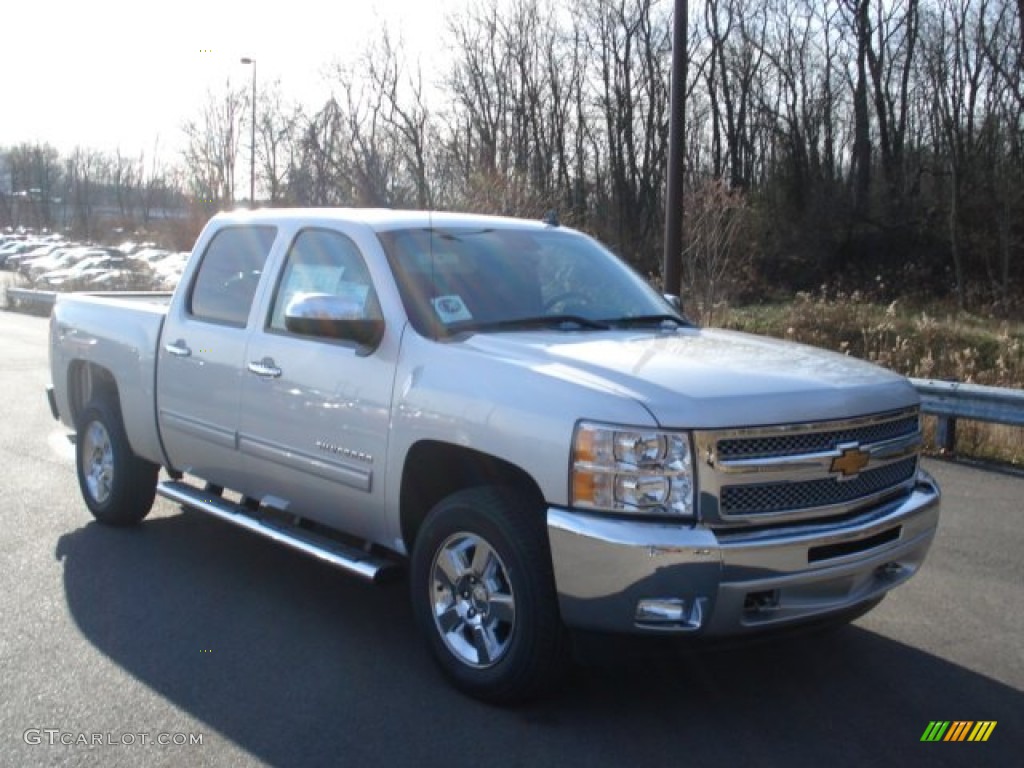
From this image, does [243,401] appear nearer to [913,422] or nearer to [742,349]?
[742,349]

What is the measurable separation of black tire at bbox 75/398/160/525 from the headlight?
379 cm

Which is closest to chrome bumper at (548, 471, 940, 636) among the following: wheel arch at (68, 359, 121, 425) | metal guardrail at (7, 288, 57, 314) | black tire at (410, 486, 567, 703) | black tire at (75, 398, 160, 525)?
black tire at (410, 486, 567, 703)

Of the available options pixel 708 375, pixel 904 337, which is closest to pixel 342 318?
pixel 708 375

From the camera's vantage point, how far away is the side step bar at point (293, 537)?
456cm

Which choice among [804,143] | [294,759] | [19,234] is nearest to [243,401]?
[294,759]

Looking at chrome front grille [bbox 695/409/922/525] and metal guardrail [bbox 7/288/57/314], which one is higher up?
chrome front grille [bbox 695/409/922/525]

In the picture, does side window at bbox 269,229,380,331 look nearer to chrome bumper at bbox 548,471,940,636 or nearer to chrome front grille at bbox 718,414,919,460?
chrome bumper at bbox 548,471,940,636

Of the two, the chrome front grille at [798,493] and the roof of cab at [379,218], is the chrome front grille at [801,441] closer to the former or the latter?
the chrome front grille at [798,493]

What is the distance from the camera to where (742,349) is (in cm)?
465

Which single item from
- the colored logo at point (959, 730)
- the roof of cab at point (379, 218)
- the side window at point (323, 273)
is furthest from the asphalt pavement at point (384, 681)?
the roof of cab at point (379, 218)

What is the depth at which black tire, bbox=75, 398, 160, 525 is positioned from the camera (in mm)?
6543

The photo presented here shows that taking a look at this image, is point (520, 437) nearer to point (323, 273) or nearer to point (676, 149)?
point (323, 273)

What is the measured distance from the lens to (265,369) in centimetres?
520

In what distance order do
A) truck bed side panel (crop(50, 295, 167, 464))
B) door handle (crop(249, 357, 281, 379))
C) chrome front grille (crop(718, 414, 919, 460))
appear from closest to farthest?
1. chrome front grille (crop(718, 414, 919, 460))
2. door handle (crop(249, 357, 281, 379))
3. truck bed side panel (crop(50, 295, 167, 464))
